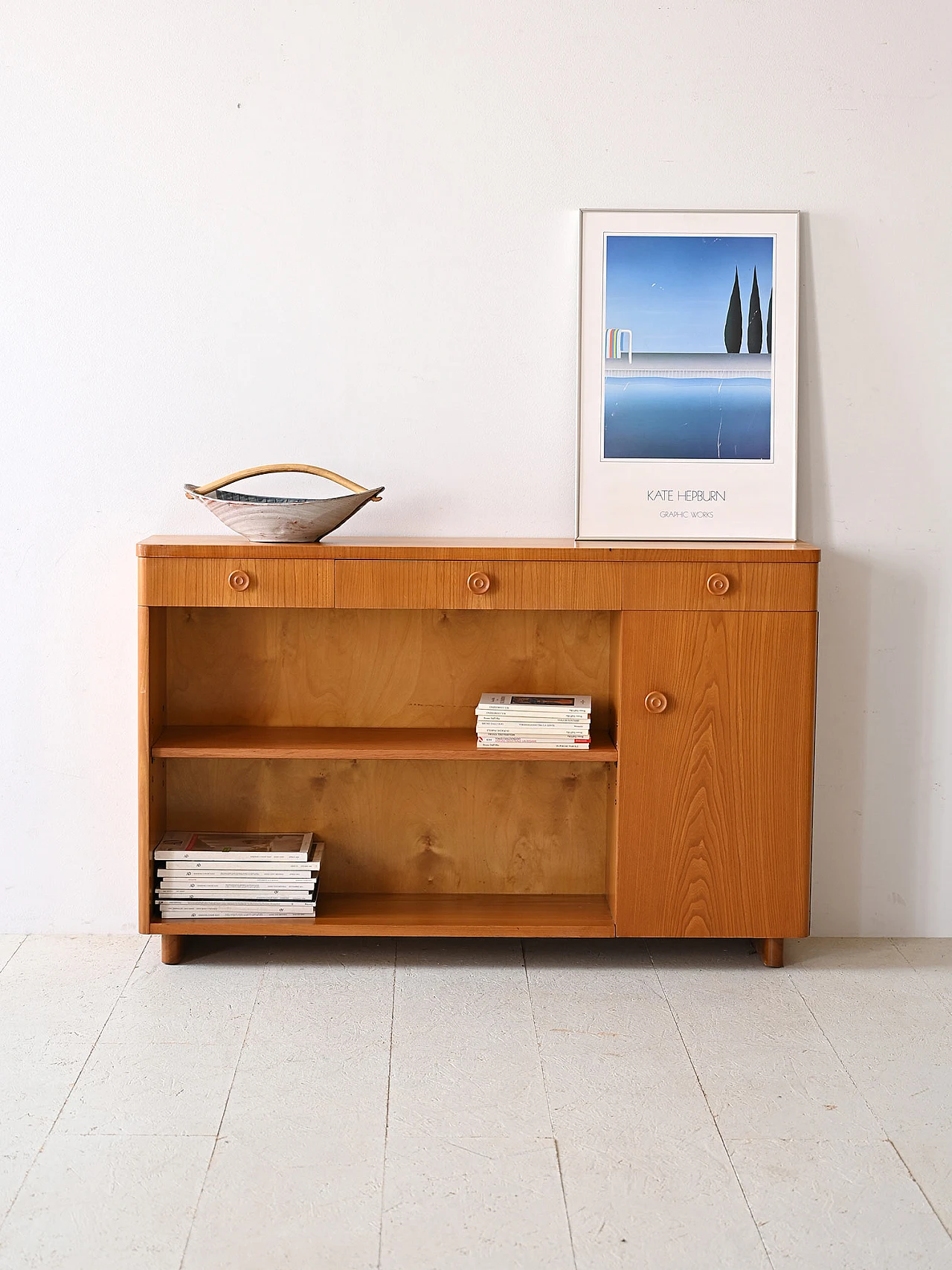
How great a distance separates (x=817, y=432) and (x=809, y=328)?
0.84ft

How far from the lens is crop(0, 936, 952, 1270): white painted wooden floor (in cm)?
179

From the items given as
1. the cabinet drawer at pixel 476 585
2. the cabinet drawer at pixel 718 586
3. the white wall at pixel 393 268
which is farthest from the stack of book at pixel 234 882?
the cabinet drawer at pixel 718 586

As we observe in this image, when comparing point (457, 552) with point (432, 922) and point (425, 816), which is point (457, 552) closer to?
point (425, 816)

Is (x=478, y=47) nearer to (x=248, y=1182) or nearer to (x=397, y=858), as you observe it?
(x=397, y=858)

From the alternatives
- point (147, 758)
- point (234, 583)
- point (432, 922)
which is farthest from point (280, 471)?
point (432, 922)

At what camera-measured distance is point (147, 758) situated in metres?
2.67

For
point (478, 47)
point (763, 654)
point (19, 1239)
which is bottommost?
point (19, 1239)

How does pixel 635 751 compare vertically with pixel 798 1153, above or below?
above

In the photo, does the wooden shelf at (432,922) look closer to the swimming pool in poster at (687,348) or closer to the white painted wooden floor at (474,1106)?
the white painted wooden floor at (474,1106)

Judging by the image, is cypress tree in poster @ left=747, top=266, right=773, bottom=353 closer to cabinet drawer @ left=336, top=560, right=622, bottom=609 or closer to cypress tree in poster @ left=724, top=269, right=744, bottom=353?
cypress tree in poster @ left=724, top=269, right=744, bottom=353

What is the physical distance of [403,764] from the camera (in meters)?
2.96

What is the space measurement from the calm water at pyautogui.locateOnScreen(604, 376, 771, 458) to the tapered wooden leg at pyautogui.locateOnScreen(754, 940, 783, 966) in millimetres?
1182

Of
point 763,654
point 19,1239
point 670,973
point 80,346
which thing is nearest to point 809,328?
point 763,654

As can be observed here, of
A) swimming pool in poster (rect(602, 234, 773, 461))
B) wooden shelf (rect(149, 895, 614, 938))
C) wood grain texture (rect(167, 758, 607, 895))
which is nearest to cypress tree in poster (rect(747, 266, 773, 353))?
swimming pool in poster (rect(602, 234, 773, 461))
